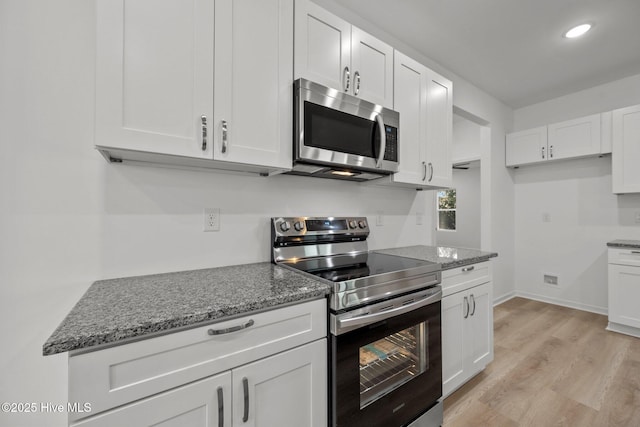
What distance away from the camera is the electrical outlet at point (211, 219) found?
1.46 meters

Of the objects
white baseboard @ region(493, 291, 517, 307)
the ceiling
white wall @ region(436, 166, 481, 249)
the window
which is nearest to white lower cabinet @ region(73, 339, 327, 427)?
the ceiling

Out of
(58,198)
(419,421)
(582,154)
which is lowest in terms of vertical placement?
(419,421)

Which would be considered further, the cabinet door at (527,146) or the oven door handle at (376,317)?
the cabinet door at (527,146)

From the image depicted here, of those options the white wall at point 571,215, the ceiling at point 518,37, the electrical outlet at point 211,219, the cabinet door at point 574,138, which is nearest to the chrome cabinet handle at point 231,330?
the electrical outlet at point 211,219

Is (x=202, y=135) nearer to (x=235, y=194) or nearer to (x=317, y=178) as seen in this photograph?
(x=235, y=194)

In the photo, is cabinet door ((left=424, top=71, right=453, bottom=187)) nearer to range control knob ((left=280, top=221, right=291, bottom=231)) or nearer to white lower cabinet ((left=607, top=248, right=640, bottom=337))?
range control knob ((left=280, top=221, right=291, bottom=231))

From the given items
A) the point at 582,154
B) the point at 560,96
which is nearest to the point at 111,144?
the point at 582,154

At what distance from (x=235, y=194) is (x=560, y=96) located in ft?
14.7

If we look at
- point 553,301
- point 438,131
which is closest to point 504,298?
point 553,301

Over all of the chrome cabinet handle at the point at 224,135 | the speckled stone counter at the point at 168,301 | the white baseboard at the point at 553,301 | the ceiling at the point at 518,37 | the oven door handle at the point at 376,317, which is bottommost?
the white baseboard at the point at 553,301

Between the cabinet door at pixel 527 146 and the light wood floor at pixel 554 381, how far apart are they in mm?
2083

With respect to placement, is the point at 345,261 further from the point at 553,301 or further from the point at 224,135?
the point at 553,301

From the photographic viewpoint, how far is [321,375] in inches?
44.5

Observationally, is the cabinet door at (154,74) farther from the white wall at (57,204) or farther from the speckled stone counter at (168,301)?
the speckled stone counter at (168,301)
